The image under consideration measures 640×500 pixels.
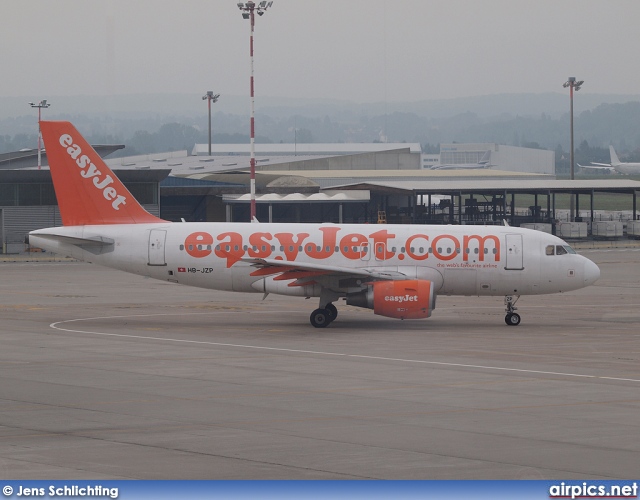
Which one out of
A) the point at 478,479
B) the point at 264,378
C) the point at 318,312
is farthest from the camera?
the point at 318,312

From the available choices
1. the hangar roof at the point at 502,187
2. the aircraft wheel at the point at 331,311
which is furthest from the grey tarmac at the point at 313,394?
the hangar roof at the point at 502,187

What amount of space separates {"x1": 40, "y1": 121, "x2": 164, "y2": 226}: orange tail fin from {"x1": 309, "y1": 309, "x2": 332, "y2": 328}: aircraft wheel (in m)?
8.19

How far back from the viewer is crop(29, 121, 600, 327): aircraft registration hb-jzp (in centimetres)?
3903

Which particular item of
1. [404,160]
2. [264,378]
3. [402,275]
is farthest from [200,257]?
[404,160]

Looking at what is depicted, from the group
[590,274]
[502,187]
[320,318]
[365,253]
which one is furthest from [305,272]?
[502,187]

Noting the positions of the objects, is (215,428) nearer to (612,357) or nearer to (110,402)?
(110,402)

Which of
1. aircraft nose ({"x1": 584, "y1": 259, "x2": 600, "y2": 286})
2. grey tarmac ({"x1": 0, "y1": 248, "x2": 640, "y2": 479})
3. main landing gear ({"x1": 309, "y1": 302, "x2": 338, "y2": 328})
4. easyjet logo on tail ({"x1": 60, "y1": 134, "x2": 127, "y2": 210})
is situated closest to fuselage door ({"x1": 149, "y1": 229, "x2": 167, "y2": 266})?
easyjet logo on tail ({"x1": 60, "y1": 134, "x2": 127, "y2": 210})

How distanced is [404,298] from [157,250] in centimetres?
1012

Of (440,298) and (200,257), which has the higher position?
(200,257)

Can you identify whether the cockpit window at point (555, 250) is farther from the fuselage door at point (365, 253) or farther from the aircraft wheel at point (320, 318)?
the aircraft wheel at point (320, 318)

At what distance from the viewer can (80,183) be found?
3991cm

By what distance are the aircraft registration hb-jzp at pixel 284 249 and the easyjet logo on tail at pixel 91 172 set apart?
40mm

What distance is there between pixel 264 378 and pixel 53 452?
374 inches

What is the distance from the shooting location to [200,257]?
128 feet
